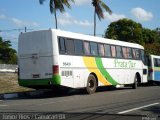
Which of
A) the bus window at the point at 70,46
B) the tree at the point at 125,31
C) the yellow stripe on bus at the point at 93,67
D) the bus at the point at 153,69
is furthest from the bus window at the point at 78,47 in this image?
the tree at the point at 125,31

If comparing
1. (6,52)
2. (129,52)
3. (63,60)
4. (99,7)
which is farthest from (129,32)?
(63,60)

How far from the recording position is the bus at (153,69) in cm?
3428

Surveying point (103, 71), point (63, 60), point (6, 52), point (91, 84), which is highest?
point (6, 52)

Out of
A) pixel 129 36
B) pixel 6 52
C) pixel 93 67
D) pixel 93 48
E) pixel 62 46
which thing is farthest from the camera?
pixel 6 52

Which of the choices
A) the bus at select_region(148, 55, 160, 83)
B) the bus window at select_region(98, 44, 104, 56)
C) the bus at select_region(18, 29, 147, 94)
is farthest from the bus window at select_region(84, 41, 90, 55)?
the bus at select_region(148, 55, 160, 83)

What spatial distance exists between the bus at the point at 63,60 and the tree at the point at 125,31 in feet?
172

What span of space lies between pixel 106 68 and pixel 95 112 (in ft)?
37.5

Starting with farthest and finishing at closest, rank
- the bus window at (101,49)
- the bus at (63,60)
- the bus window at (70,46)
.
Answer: the bus window at (101,49) < the bus window at (70,46) < the bus at (63,60)

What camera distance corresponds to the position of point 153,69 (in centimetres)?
3469

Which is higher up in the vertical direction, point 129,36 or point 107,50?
point 129,36

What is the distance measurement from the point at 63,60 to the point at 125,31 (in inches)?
2328

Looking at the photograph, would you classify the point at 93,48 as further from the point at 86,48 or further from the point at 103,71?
the point at 103,71

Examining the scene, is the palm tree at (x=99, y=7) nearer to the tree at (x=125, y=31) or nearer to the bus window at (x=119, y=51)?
the bus window at (x=119, y=51)

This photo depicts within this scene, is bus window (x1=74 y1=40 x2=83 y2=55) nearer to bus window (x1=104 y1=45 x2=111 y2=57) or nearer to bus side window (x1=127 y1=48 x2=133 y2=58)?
bus window (x1=104 y1=45 x2=111 y2=57)
